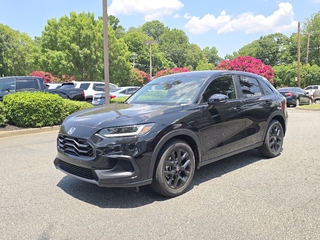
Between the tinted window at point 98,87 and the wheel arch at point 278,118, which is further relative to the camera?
the tinted window at point 98,87

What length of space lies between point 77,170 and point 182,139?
1.45 metres

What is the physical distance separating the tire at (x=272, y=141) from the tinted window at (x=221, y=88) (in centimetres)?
127

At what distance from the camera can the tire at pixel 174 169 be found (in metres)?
3.66

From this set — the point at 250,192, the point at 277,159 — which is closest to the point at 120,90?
the point at 277,159

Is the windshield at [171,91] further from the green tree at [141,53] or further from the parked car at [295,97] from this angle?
the green tree at [141,53]

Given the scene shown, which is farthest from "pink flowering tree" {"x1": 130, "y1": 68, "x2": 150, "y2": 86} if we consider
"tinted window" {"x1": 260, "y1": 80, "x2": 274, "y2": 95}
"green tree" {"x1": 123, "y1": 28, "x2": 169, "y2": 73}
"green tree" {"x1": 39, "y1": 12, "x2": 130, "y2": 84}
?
"tinted window" {"x1": 260, "y1": 80, "x2": 274, "y2": 95}

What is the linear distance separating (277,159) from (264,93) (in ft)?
4.32

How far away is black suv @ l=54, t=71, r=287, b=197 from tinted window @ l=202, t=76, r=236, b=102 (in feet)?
0.06

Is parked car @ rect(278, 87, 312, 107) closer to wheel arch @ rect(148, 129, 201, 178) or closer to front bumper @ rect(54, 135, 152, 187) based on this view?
wheel arch @ rect(148, 129, 201, 178)

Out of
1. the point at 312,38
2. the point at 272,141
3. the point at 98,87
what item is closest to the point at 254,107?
the point at 272,141

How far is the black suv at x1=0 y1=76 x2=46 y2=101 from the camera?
11.1m

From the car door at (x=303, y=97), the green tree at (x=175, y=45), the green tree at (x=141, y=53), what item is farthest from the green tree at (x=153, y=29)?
the car door at (x=303, y=97)

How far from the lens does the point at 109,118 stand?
12.0 feet

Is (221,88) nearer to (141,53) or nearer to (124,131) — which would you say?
(124,131)
